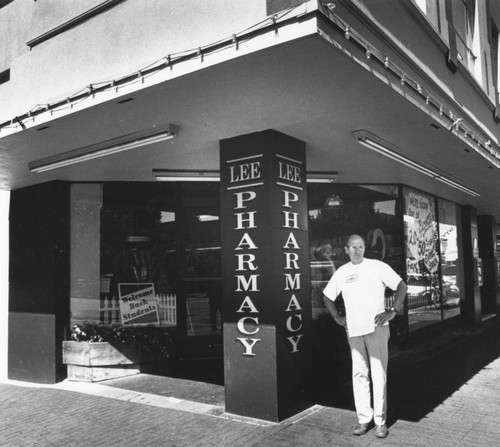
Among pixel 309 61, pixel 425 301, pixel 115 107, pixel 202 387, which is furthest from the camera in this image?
pixel 425 301

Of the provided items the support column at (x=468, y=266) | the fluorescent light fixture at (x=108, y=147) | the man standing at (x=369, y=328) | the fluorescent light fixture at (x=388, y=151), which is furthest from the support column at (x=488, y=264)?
the fluorescent light fixture at (x=108, y=147)

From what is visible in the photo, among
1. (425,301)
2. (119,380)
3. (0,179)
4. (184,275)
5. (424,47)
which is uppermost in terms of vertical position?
(424,47)

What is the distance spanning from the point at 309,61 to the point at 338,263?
237 inches

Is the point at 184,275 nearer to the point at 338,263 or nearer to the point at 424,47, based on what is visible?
the point at 338,263

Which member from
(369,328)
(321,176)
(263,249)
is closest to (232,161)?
(263,249)

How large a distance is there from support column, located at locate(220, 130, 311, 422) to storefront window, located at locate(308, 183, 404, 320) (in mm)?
3518

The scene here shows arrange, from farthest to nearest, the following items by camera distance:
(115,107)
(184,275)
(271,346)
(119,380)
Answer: (184,275) < (119,380) < (271,346) < (115,107)

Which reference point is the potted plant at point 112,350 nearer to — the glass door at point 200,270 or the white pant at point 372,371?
the glass door at point 200,270

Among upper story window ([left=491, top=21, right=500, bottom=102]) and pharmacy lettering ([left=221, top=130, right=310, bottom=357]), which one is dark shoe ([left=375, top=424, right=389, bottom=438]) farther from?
upper story window ([left=491, top=21, right=500, bottom=102])

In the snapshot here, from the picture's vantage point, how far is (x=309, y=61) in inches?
147

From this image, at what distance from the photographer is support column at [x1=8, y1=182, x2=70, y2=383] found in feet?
24.6

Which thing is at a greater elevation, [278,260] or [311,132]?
[311,132]

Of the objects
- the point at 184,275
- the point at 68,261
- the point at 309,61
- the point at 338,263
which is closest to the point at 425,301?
the point at 338,263

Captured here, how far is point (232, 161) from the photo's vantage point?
18.8ft
